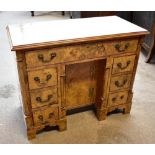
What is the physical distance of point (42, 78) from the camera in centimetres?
142

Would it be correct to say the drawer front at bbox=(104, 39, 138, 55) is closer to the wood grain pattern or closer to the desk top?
the desk top

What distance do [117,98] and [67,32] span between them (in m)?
0.72

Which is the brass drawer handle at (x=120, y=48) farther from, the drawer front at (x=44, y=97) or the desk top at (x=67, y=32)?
the drawer front at (x=44, y=97)

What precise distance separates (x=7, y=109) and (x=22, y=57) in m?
0.86

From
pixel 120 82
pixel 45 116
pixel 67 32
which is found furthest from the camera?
pixel 120 82

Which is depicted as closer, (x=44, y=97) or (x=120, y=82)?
(x=44, y=97)

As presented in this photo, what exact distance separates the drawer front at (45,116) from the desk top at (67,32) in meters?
0.53

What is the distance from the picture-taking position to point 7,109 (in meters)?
1.96

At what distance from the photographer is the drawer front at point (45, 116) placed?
156 centimetres

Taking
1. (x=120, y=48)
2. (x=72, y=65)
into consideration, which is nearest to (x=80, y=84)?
(x=72, y=65)

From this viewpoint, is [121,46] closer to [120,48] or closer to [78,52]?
[120,48]

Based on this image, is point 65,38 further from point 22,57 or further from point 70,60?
point 22,57
